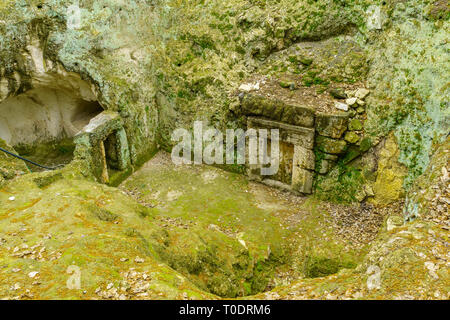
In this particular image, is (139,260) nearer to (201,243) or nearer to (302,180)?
(201,243)

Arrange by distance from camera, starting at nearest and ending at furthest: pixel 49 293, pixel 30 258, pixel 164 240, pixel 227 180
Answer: pixel 49 293 → pixel 30 258 → pixel 164 240 → pixel 227 180

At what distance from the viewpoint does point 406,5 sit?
7.85 m

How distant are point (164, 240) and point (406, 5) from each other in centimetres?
740

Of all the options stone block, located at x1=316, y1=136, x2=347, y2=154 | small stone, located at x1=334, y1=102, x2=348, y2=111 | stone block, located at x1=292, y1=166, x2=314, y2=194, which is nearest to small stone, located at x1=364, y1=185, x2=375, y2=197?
stone block, located at x1=316, y1=136, x2=347, y2=154

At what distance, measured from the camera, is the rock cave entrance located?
10.2 m

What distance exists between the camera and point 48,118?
36.9ft

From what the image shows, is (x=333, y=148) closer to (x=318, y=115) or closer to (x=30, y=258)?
(x=318, y=115)

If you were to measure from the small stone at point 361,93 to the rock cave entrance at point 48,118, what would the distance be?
7529 millimetres

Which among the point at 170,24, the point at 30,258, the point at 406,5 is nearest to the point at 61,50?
the point at 170,24

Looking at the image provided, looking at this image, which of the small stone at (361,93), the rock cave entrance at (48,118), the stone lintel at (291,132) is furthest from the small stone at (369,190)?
the rock cave entrance at (48,118)

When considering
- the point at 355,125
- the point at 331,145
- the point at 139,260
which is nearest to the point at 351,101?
the point at 355,125

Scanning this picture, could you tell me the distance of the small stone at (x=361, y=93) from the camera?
28.0ft

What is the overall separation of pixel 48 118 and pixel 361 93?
376 inches

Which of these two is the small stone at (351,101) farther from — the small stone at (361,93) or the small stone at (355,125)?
the small stone at (355,125)
